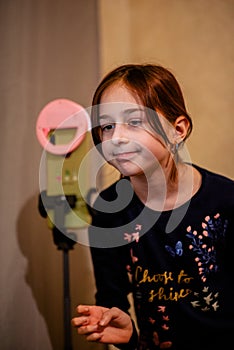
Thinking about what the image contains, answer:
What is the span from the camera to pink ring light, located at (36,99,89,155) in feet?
2.38

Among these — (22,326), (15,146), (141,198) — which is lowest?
(22,326)

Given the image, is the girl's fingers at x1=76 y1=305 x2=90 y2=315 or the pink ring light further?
the pink ring light

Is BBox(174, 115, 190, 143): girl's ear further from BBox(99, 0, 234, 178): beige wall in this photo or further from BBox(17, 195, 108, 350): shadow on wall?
BBox(17, 195, 108, 350): shadow on wall

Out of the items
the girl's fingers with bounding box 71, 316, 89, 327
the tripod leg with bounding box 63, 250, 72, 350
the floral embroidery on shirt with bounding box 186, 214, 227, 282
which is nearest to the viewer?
the girl's fingers with bounding box 71, 316, 89, 327

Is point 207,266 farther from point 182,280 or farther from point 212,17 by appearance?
point 212,17

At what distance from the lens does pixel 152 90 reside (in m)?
0.53

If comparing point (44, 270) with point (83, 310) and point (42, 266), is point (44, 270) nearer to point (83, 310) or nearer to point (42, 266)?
point (42, 266)

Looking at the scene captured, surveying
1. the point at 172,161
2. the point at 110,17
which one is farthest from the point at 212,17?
the point at 172,161

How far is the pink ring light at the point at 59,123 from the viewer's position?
73cm

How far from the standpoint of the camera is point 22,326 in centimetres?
75

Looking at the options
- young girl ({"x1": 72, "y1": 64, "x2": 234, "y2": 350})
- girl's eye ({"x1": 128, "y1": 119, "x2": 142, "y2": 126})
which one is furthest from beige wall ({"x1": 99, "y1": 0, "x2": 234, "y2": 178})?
girl's eye ({"x1": 128, "y1": 119, "x2": 142, "y2": 126})

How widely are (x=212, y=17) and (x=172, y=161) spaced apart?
401 mm

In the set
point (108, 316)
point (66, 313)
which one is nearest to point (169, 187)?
point (108, 316)

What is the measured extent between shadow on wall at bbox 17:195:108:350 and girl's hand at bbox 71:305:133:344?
28 cm
